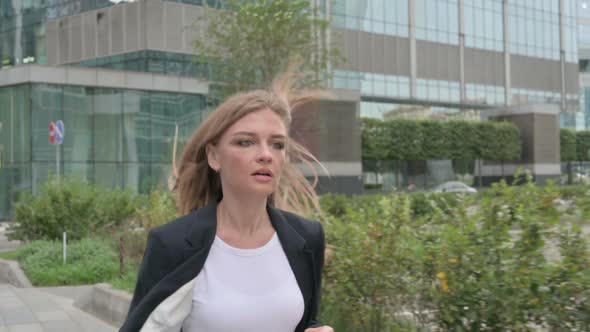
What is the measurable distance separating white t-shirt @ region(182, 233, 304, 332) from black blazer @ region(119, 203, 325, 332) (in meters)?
0.05

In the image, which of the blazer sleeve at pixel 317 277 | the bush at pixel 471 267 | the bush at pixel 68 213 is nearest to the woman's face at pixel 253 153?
the blazer sleeve at pixel 317 277

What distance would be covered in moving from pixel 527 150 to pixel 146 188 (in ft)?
123

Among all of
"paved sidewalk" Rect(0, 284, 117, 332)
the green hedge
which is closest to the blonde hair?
"paved sidewalk" Rect(0, 284, 117, 332)

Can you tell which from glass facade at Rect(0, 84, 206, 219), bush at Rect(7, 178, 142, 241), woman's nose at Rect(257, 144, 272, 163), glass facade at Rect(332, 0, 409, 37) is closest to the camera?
woman's nose at Rect(257, 144, 272, 163)

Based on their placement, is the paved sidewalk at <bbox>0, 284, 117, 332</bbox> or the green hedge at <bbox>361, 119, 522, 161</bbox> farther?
the green hedge at <bbox>361, 119, 522, 161</bbox>

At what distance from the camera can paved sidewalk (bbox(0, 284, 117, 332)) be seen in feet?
30.2

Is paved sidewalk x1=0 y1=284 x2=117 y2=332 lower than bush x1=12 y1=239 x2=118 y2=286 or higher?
lower

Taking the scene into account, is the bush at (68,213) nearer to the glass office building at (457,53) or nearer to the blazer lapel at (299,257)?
the blazer lapel at (299,257)

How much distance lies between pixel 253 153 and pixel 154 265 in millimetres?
513

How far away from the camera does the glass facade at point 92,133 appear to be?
30.6 meters

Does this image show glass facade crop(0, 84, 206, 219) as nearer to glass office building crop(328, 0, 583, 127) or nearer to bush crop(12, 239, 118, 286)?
bush crop(12, 239, 118, 286)

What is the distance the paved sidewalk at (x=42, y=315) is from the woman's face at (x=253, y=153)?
685 cm

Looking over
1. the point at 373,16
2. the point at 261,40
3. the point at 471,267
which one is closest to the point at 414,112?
the point at 373,16

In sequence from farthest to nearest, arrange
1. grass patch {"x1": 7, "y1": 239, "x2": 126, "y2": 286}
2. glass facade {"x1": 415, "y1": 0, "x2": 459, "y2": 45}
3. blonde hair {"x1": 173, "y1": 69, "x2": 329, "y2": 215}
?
glass facade {"x1": 415, "y1": 0, "x2": 459, "y2": 45}, grass patch {"x1": 7, "y1": 239, "x2": 126, "y2": 286}, blonde hair {"x1": 173, "y1": 69, "x2": 329, "y2": 215}
